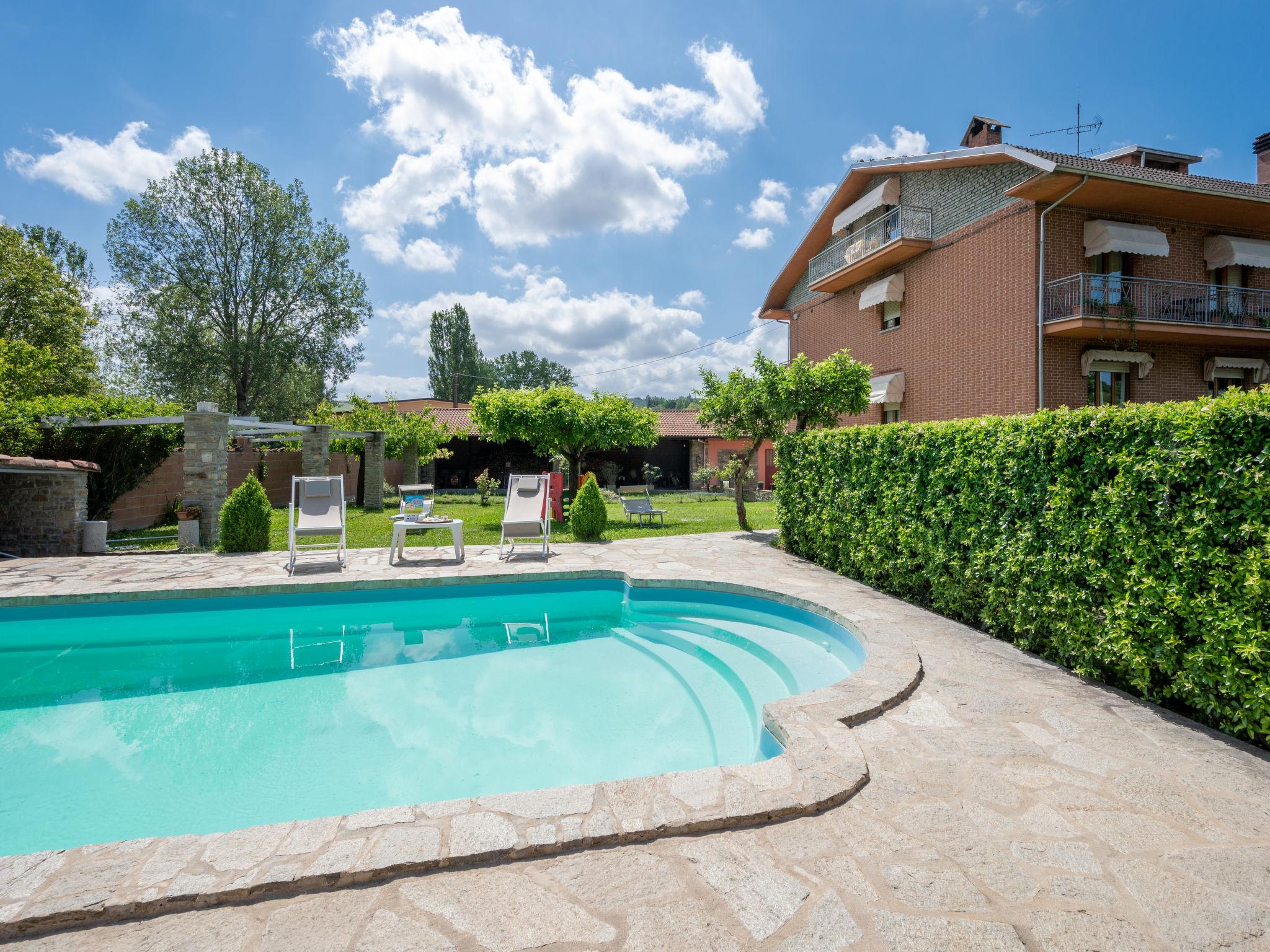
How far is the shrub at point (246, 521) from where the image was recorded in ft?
32.0

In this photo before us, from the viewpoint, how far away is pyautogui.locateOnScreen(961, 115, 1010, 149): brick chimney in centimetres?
1608

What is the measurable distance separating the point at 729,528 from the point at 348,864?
11937 millimetres

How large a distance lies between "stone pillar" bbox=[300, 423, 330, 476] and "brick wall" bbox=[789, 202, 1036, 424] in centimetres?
1469

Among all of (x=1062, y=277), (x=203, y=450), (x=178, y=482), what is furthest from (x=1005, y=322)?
(x=178, y=482)

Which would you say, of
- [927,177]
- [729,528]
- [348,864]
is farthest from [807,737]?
[927,177]

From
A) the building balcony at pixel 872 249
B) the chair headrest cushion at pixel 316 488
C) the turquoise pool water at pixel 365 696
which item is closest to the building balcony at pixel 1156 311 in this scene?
the building balcony at pixel 872 249

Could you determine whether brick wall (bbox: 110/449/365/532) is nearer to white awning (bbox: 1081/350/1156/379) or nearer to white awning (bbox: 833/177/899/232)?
white awning (bbox: 833/177/899/232)

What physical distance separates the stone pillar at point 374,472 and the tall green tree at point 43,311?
35.3 ft

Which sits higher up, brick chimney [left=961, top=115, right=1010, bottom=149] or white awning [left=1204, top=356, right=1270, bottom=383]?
brick chimney [left=961, top=115, right=1010, bottom=149]

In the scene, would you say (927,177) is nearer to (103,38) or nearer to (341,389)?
(103,38)

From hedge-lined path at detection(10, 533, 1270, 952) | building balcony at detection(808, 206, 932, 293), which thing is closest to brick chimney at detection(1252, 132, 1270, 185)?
building balcony at detection(808, 206, 932, 293)

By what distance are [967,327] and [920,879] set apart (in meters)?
14.8

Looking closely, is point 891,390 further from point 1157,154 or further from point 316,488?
point 316,488

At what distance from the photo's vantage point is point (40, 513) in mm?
9781
